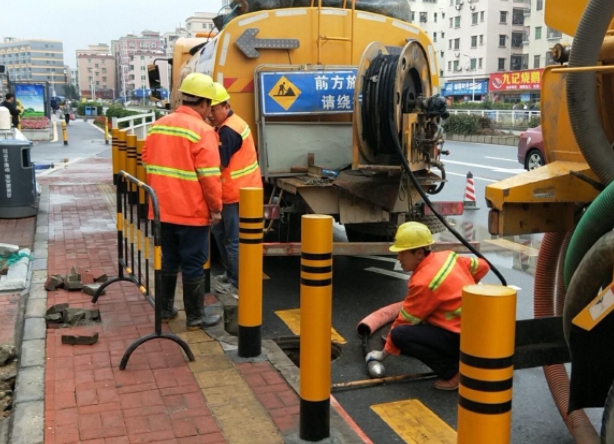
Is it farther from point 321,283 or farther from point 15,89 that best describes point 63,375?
point 15,89

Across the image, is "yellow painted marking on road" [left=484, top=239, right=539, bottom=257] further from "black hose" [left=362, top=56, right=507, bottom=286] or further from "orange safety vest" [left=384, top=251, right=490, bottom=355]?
"orange safety vest" [left=384, top=251, right=490, bottom=355]

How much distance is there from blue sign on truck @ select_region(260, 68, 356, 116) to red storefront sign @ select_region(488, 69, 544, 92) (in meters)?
42.3

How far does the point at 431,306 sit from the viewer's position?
4559 millimetres

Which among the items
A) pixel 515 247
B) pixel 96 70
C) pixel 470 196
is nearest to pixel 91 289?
pixel 515 247

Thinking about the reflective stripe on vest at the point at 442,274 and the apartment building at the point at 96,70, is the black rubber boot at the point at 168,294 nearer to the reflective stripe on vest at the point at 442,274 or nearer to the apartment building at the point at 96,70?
the reflective stripe on vest at the point at 442,274

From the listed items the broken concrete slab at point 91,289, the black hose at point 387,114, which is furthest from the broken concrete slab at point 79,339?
the black hose at point 387,114

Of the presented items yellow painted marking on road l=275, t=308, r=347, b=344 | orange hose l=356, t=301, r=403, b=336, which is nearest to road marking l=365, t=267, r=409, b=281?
yellow painted marking on road l=275, t=308, r=347, b=344

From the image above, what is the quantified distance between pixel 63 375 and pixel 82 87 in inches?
7180

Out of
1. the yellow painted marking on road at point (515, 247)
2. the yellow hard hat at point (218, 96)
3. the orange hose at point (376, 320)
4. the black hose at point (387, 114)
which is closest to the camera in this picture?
the yellow hard hat at point (218, 96)

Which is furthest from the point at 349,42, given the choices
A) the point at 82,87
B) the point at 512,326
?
the point at 82,87

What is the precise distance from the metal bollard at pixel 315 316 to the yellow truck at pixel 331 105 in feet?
9.50

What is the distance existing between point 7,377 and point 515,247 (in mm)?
6495

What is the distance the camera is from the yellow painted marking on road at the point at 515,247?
8.70m

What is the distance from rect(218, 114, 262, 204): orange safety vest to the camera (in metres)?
6.12
